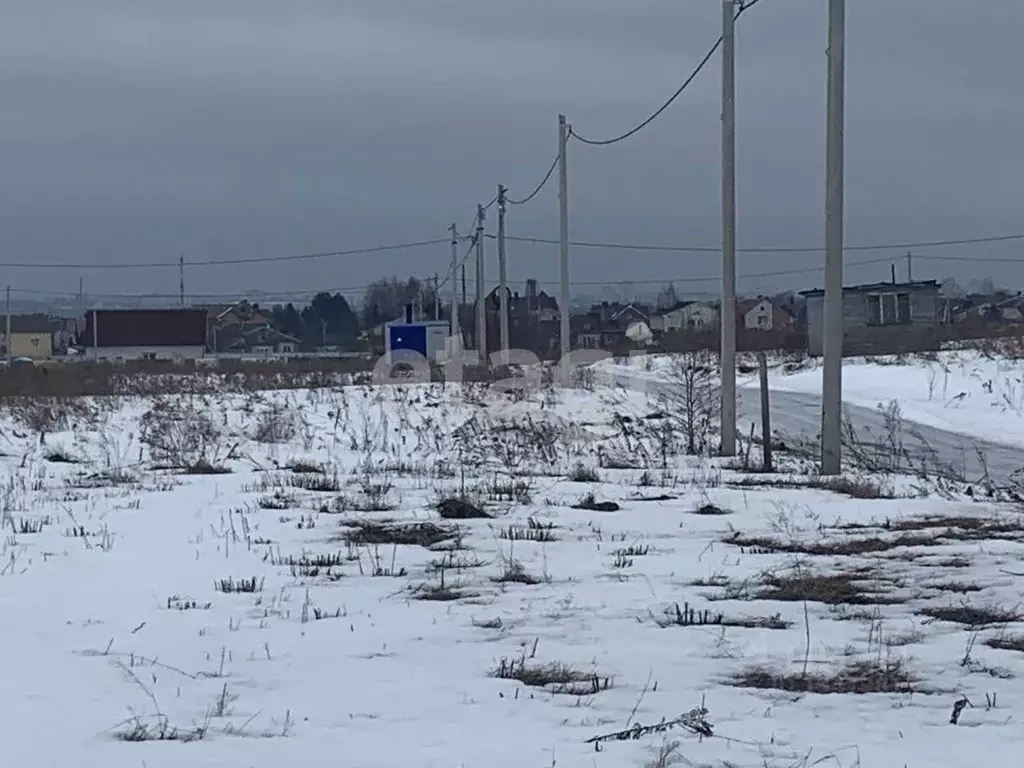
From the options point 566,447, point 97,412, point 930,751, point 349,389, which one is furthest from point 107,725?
point 349,389

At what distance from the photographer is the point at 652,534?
10500mm

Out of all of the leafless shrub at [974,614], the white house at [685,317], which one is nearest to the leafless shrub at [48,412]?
the leafless shrub at [974,614]

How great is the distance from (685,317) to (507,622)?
3662 inches

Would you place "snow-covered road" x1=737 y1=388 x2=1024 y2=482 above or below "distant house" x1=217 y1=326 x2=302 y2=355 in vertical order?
below

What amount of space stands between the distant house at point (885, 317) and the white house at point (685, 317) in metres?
25.1

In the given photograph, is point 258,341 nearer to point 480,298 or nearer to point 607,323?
point 607,323

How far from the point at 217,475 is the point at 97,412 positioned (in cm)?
1170

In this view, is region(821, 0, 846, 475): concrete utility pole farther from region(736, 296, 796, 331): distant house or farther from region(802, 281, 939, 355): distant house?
region(736, 296, 796, 331): distant house

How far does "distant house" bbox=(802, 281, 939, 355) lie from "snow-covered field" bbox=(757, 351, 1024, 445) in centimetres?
724

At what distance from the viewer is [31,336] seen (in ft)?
382

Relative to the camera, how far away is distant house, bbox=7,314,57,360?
376ft

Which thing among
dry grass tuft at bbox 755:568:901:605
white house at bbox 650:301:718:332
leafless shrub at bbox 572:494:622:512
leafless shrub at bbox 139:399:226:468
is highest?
white house at bbox 650:301:718:332

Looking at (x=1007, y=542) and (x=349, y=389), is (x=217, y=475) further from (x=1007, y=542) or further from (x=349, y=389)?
(x=349, y=389)

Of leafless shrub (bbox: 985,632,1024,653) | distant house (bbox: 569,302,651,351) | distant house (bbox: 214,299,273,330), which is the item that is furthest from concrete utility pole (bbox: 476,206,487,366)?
distant house (bbox: 214,299,273,330)
